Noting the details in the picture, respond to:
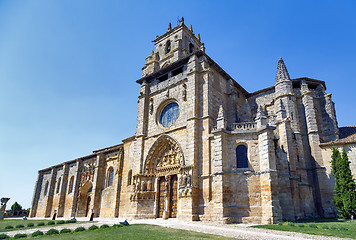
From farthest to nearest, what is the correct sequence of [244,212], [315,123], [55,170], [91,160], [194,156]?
[55,170] → [91,160] → [315,123] → [194,156] → [244,212]

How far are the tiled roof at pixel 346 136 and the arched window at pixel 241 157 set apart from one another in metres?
8.46

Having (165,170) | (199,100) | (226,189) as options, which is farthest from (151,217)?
(199,100)

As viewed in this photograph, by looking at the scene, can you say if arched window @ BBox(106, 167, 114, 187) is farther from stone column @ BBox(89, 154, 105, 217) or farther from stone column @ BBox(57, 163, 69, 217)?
stone column @ BBox(57, 163, 69, 217)

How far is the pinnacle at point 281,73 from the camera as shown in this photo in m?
22.6

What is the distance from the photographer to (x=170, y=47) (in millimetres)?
29141

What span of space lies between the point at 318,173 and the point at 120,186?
1829 centimetres

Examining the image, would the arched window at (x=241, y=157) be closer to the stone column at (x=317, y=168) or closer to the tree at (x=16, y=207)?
the stone column at (x=317, y=168)

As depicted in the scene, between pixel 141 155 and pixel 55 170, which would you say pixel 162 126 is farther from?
pixel 55 170

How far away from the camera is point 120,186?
80.6 ft

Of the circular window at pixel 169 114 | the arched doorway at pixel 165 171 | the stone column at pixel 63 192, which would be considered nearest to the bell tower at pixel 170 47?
the circular window at pixel 169 114

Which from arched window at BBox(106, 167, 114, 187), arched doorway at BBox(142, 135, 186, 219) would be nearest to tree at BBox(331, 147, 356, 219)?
arched doorway at BBox(142, 135, 186, 219)

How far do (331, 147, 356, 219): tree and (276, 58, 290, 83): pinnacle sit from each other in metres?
8.12

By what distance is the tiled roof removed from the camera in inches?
773

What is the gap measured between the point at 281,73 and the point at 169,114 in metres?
11.3
